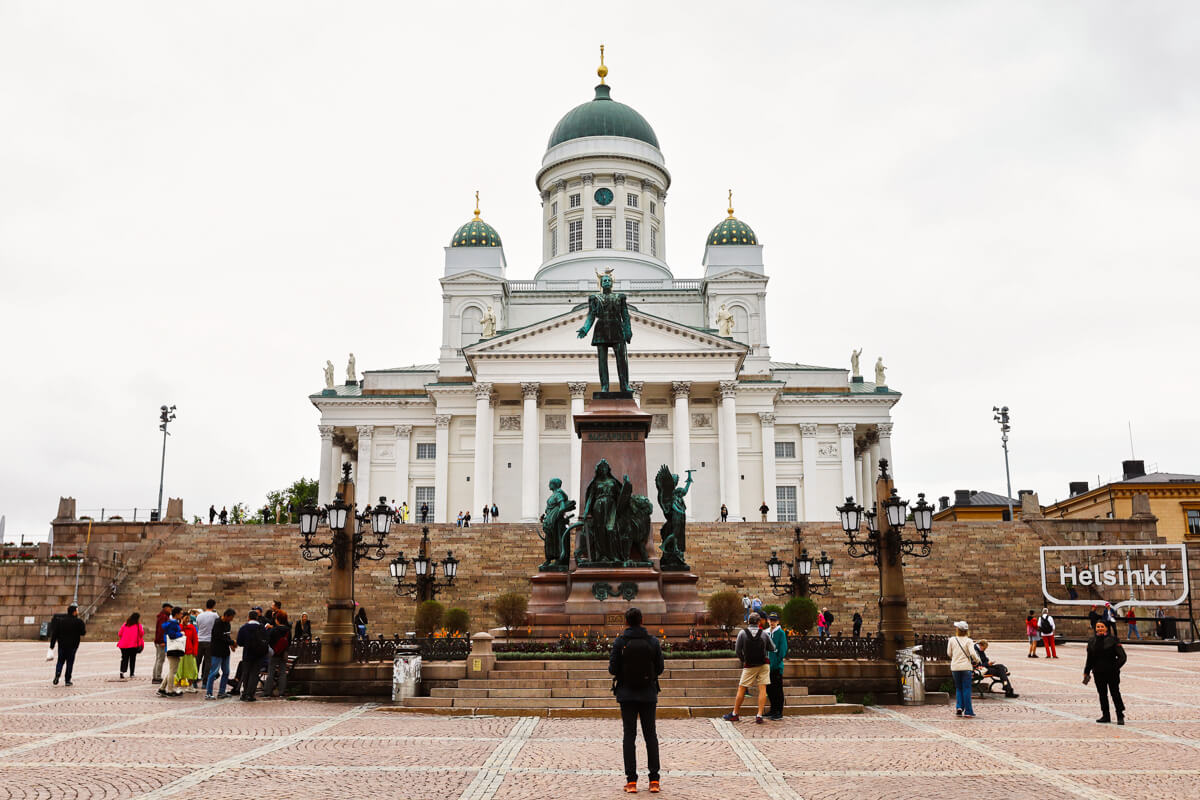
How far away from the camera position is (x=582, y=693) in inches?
618

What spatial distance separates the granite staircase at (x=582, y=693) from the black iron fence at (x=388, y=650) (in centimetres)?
151

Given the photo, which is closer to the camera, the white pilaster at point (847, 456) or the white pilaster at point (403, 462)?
the white pilaster at point (847, 456)

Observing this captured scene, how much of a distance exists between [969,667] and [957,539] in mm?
30961

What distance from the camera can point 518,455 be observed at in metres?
64.9

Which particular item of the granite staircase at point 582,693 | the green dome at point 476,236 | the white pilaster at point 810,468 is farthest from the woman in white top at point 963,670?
the green dome at point 476,236

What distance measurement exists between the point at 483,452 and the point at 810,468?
2146cm

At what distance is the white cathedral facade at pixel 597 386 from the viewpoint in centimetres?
6275

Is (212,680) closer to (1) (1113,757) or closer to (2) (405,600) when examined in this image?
(1) (1113,757)

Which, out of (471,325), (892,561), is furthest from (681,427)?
(892,561)

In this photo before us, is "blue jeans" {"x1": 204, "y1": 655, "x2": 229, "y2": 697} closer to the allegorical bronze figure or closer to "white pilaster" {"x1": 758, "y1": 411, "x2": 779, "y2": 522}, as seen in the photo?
the allegorical bronze figure

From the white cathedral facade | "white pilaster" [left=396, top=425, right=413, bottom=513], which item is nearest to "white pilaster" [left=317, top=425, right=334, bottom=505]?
the white cathedral facade

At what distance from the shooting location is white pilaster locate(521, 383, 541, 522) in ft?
200

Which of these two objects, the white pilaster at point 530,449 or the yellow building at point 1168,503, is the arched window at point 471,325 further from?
the yellow building at point 1168,503

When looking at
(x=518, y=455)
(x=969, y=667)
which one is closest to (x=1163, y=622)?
(x=969, y=667)
